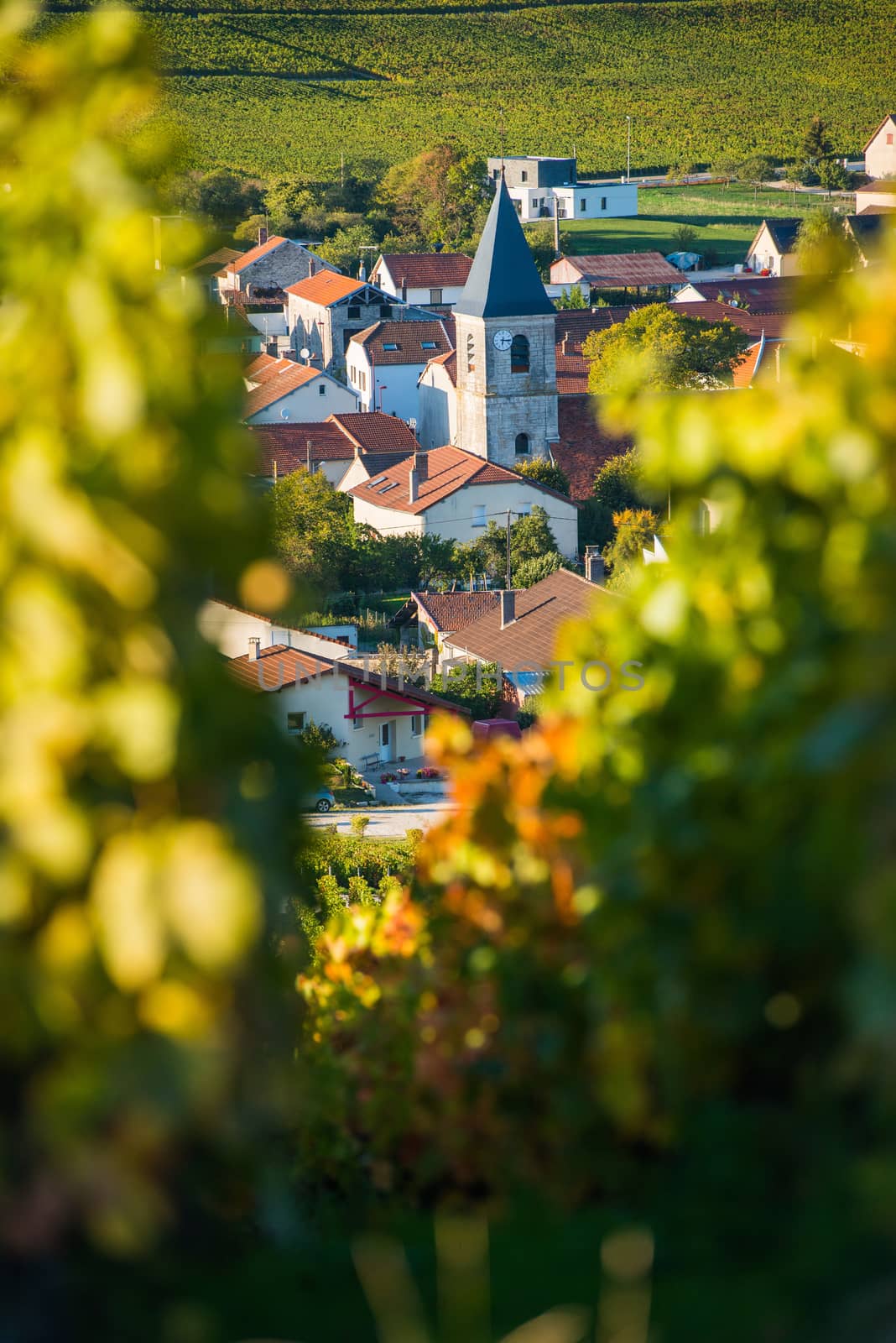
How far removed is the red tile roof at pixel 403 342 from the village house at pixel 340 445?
7.17m

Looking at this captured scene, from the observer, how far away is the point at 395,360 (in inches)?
2176

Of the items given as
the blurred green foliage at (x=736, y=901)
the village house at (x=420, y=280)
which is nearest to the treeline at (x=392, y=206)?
the village house at (x=420, y=280)

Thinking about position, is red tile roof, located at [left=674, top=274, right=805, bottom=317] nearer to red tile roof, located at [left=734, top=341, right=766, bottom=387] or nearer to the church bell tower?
red tile roof, located at [left=734, top=341, right=766, bottom=387]

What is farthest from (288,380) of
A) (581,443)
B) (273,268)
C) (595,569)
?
(595,569)

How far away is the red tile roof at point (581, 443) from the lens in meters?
45.2

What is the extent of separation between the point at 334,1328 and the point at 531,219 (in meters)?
94.8

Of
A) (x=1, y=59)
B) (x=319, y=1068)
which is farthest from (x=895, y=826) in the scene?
(x=319, y=1068)

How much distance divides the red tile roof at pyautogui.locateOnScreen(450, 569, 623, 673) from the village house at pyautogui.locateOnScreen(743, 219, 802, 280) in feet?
150

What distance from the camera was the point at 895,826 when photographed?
1484 millimetres

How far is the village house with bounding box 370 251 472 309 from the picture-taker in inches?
2662

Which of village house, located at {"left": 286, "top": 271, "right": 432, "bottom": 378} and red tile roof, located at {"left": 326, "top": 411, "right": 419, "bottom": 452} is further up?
village house, located at {"left": 286, "top": 271, "right": 432, "bottom": 378}

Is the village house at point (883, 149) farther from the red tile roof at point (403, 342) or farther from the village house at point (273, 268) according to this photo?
the red tile roof at point (403, 342)

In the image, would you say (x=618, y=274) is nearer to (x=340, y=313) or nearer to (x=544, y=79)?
(x=340, y=313)

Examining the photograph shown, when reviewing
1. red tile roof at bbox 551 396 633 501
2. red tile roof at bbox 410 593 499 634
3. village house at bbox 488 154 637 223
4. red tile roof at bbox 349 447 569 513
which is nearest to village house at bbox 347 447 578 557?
red tile roof at bbox 349 447 569 513
